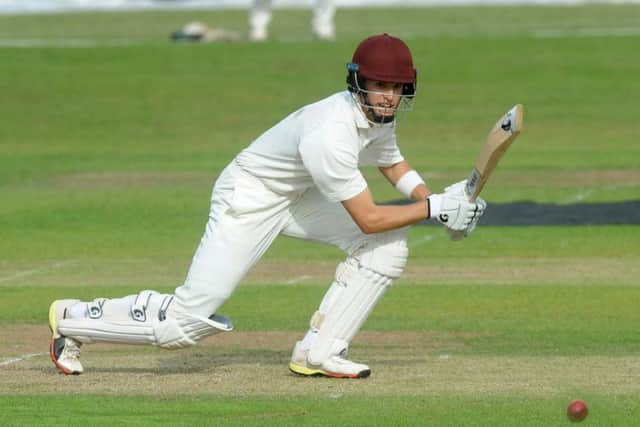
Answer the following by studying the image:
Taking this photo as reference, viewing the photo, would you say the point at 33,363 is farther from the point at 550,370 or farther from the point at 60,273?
the point at 60,273

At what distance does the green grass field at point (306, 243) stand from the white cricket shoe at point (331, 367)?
74 millimetres

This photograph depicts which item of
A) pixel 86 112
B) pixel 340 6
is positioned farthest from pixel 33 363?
pixel 340 6

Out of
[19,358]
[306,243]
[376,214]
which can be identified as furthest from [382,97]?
[306,243]

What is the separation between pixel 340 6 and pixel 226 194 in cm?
3171

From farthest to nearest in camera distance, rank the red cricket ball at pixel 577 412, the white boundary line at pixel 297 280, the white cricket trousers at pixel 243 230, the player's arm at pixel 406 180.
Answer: the white boundary line at pixel 297 280 < the player's arm at pixel 406 180 < the white cricket trousers at pixel 243 230 < the red cricket ball at pixel 577 412

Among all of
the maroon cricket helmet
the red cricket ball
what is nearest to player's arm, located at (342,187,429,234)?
the maroon cricket helmet

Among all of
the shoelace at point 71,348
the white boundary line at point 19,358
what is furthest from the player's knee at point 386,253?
the white boundary line at point 19,358

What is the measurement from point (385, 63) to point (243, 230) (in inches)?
40.5

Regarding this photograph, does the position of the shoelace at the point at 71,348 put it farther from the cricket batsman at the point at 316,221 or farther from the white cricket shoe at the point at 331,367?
the white cricket shoe at the point at 331,367

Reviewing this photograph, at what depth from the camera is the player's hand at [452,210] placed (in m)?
7.55

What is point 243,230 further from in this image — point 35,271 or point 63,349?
point 35,271

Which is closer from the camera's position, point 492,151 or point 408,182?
point 492,151

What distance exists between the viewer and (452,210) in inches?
297

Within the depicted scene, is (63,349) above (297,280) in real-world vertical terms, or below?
above
